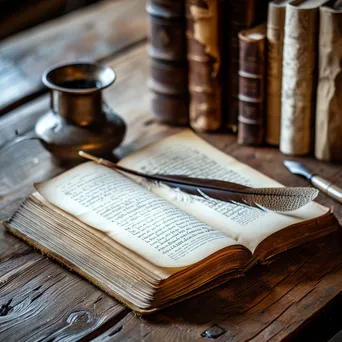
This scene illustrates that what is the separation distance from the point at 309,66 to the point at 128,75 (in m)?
0.61

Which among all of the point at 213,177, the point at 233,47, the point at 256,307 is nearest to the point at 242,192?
the point at 213,177

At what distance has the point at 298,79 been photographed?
4.77 ft

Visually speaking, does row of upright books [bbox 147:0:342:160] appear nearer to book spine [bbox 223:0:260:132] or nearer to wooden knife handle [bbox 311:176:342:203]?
book spine [bbox 223:0:260:132]

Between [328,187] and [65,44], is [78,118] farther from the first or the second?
[65,44]

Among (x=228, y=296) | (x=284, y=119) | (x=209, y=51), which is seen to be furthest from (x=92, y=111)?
(x=228, y=296)

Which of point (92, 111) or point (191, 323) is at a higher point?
point (92, 111)

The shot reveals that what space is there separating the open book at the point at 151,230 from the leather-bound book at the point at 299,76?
14cm

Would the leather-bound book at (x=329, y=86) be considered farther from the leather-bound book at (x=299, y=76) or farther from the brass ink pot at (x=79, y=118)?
the brass ink pot at (x=79, y=118)

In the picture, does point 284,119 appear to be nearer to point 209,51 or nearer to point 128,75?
point 209,51

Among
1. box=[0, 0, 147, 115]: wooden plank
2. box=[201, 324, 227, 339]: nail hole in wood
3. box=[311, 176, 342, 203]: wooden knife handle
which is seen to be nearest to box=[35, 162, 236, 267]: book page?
box=[201, 324, 227, 339]: nail hole in wood

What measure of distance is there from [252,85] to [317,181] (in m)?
0.24

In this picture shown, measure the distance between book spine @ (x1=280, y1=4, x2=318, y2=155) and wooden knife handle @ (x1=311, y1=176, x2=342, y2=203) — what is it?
0.12 metres

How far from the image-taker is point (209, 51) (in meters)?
1.55

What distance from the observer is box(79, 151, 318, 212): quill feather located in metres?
1.27
